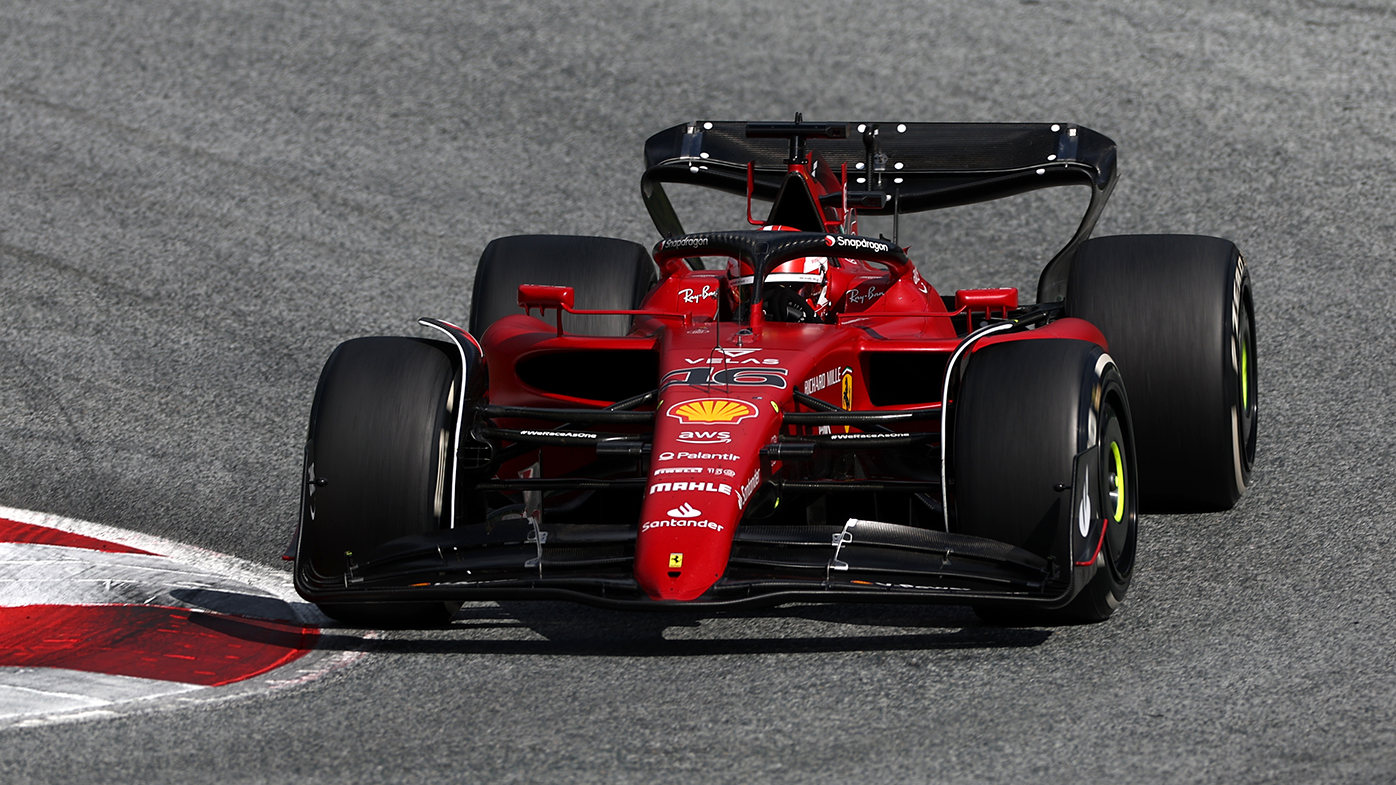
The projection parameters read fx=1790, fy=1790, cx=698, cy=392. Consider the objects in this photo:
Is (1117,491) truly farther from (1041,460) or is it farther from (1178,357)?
(1178,357)

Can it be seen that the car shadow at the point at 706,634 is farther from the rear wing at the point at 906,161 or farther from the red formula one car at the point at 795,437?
the rear wing at the point at 906,161

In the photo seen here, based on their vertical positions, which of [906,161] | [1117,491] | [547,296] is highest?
[906,161]

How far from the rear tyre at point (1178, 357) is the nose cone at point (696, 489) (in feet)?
7.38

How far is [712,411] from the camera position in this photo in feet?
19.7

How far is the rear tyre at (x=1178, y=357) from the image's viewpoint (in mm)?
7500

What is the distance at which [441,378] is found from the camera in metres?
6.37

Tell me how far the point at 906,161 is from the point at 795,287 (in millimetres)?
2337

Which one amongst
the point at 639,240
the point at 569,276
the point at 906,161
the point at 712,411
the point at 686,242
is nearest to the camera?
the point at 712,411

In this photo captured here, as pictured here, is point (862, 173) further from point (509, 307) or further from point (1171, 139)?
point (1171, 139)

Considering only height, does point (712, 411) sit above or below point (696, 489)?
above

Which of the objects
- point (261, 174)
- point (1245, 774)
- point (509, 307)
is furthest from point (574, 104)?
point (1245, 774)

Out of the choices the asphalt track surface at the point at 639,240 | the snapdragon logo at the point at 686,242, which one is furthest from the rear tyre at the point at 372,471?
the snapdragon logo at the point at 686,242

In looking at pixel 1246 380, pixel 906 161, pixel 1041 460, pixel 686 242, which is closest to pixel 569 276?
pixel 686 242

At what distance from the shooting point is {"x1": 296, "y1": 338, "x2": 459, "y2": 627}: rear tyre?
6.06 m
